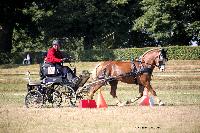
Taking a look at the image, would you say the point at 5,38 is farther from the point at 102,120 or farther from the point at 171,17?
the point at 102,120

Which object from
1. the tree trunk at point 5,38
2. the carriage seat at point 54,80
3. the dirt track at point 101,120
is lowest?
the dirt track at point 101,120

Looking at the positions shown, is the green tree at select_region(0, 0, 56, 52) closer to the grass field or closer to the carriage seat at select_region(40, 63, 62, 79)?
the grass field

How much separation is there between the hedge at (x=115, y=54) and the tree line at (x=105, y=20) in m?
3.31

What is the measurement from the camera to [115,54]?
6069cm

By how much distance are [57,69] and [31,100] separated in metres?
1.54

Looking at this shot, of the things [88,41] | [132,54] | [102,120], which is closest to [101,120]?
[102,120]

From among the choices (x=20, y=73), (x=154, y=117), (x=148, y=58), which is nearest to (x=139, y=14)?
(x=20, y=73)

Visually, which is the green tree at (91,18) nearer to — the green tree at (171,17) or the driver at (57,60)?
the green tree at (171,17)

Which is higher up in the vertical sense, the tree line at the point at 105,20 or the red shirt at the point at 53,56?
the tree line at the point at 105,20

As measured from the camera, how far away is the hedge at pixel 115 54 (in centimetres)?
5581

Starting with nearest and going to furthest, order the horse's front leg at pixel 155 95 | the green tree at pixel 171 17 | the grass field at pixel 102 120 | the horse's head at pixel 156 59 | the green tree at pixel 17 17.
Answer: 1. the grass field at pixel 102 120
2. the horse's front leg at pixel 155 95
3. the horse's head at pixel 156 59
4. the green tree at pixel 17 17
5. the green tree at pixel 171 17

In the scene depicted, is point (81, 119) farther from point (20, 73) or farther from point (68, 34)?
point (68, 34)

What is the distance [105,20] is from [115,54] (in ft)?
32.8

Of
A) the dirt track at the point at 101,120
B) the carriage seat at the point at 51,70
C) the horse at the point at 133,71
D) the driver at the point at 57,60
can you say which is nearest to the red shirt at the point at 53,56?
the driver at the point at 57,60
